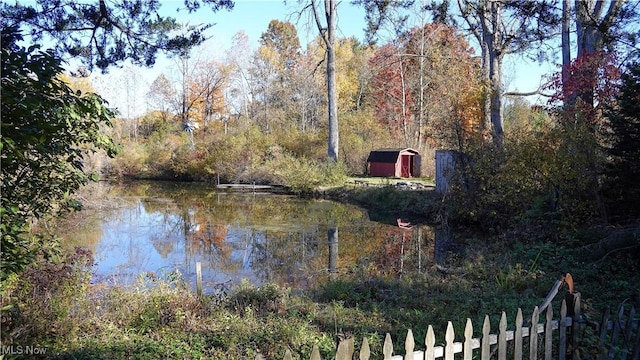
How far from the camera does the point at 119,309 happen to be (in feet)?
19.0

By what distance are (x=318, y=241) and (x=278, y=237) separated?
1.45m

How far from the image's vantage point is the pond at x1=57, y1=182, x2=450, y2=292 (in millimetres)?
9695

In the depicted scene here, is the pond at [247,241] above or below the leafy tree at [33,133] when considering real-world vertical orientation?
below

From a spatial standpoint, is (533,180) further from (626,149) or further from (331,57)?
(331,57)

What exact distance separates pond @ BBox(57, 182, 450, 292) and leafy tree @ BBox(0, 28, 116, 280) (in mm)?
3099

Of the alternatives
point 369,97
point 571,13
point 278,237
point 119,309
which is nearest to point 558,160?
point 571,13

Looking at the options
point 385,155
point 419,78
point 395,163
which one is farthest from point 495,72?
point 419,78

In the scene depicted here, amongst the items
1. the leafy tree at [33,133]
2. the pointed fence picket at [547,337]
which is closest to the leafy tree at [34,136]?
the leafy tree at [33,133]

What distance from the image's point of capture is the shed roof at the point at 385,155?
2741 cm

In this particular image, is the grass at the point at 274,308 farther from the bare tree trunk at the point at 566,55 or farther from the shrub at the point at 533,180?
the bare tree trunk at the point at 566,55

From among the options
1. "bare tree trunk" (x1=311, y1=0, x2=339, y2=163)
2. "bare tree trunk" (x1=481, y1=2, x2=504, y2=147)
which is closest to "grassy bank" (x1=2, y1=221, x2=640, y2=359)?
"bare tree trunk" (x1=481, y1=2, x2=504, y2=147)

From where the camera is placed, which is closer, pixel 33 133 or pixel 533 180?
pixel 33 133

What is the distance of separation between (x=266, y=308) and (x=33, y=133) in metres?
3.89

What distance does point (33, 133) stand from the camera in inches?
127
